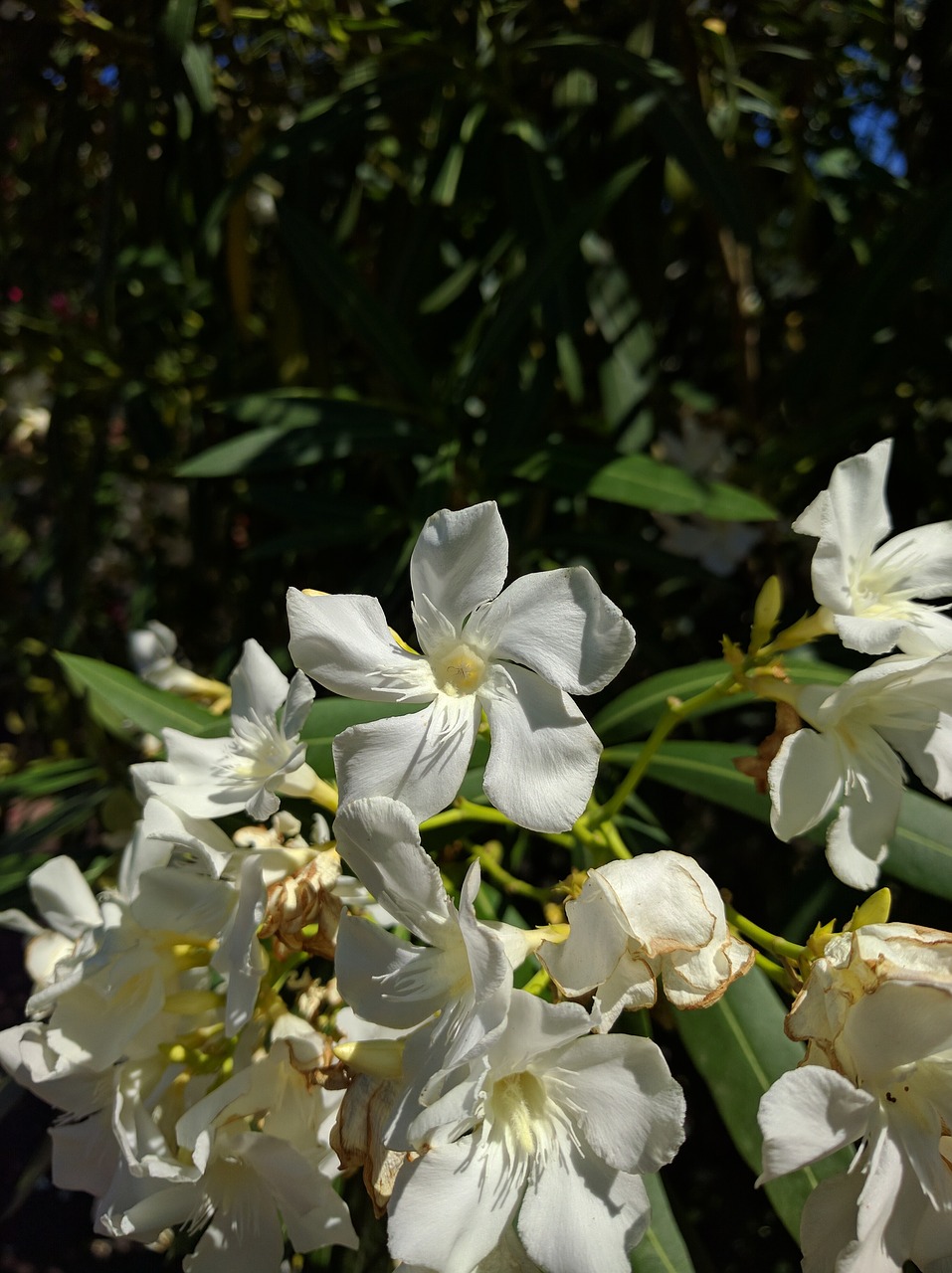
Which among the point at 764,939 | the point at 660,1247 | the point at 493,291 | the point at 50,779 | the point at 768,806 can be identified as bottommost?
the point at 50,779

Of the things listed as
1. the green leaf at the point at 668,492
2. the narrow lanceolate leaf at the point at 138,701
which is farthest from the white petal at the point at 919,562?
the narrow lanceolate leaf at the point at 138,701

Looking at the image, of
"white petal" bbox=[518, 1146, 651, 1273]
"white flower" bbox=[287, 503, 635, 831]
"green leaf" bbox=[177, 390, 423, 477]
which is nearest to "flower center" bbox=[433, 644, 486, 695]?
"white flower" bbox=[287, 503, 635, 831]

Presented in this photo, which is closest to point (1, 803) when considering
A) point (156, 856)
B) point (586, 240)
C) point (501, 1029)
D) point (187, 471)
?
point (187, 471)

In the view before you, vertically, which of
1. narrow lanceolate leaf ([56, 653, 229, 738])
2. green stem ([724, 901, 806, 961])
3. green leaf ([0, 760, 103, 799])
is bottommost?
green leaf ([0, 760, 103, 799])

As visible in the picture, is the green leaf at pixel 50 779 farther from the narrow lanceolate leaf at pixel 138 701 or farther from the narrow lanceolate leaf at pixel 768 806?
the narrow lanceolate leaf at pixel 768 806

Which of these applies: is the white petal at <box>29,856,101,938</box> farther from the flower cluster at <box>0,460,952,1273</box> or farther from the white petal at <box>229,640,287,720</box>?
the white petal at <box>229,640,287,720</box>

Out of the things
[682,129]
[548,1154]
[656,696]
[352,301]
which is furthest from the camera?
[352,301]

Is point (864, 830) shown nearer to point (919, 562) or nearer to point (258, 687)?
point (919, 562)

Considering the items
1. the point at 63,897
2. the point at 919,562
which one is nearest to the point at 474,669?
the point at 919,562
